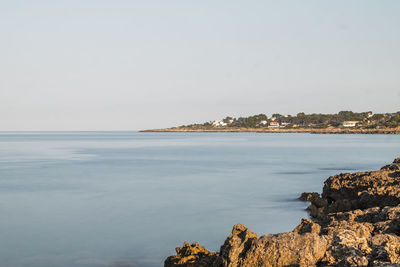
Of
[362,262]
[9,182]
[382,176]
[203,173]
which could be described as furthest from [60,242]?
[203,173]

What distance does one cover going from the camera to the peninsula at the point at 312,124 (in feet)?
385

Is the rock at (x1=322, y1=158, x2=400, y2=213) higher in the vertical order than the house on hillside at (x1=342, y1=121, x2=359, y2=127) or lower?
lower

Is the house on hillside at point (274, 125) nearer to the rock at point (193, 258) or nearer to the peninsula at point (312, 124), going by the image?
the peninsula at point (312, 124)

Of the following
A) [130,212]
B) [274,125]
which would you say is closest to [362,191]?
[130,212]

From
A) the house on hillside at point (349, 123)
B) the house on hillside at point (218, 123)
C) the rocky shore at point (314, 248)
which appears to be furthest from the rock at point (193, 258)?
the house on hillside at point (218, 123)

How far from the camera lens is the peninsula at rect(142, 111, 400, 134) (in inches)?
4619

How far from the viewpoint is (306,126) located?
488 feet

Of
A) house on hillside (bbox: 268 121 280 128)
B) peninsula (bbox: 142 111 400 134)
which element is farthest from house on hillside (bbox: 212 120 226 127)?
house on hillside (bbox: 268 121 280 128)

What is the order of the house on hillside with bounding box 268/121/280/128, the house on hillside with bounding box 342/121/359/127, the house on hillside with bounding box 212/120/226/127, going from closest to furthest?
1. the house on hillside with bounding box 342/121/359/127
2. the house on hillside with bounding box 268/121/280/128
3. the house on hillside with bounding box 212/120/226/127

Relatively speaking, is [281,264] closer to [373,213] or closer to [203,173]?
[373,213]

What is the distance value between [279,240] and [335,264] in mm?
683

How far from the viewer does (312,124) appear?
490 ft

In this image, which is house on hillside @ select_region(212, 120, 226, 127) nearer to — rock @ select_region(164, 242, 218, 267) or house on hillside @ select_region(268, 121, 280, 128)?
house on hillside @ select_region(268, 121, 280, 128)

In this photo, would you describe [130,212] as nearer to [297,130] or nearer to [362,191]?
[362,191]
